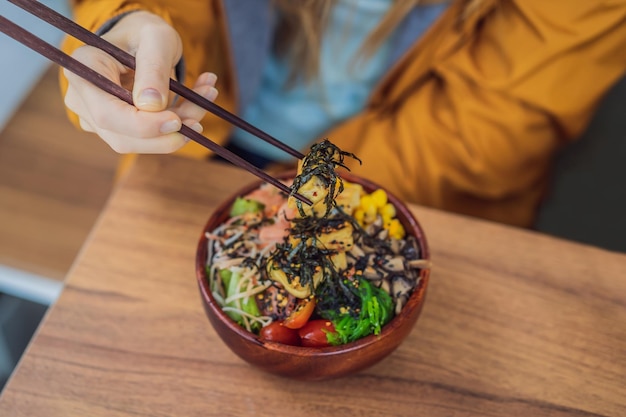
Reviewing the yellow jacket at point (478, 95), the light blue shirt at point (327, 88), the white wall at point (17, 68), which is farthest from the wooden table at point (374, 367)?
the white wall at point (17, 68)

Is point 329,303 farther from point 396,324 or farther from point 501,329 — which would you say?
point 501,329

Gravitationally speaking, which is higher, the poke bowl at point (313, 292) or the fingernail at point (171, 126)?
the fingernail at point (171, 126)

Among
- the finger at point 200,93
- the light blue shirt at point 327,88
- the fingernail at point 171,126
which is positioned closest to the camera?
the fingernail at point 171,126

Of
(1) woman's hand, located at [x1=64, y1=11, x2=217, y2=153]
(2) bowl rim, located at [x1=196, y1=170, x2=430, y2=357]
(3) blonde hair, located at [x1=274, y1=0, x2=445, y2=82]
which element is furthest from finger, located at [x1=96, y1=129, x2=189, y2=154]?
(3) blonde hair, located at [x1=274, y1=0, x2=445, y2=82]

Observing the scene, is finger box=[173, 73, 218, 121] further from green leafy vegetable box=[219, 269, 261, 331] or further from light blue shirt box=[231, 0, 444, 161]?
light blue shirt box=[231, 0, 444, 161]

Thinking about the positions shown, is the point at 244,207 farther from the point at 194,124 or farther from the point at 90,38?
the point at 90,38

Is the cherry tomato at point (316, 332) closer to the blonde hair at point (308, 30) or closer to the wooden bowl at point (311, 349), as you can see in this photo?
the wooden bowl at point (311, 349)

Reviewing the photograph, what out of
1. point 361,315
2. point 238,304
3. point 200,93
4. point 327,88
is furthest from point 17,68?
point 361,315

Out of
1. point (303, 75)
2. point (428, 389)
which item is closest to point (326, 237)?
point (428, 389)
